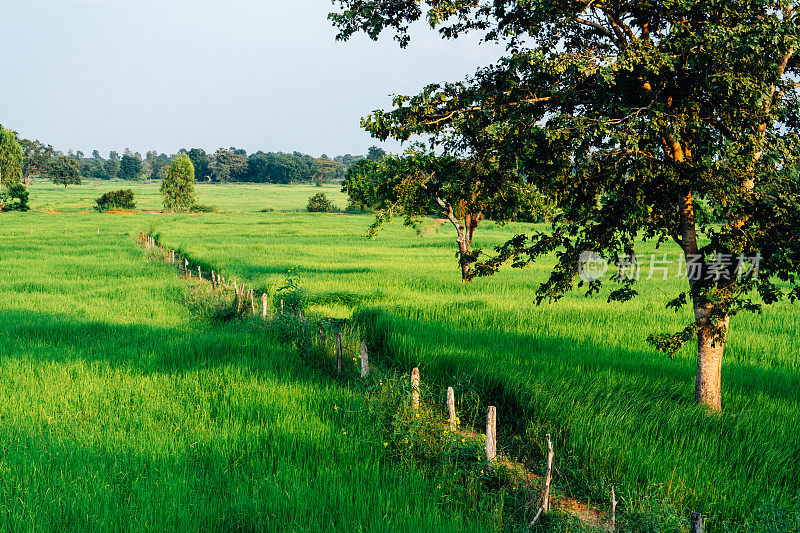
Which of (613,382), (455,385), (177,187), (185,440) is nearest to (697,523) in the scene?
(613,382)

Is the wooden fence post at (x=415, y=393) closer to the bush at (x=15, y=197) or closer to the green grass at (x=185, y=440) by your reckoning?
the green grass at (x=185, y=440)

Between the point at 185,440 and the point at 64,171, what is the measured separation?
5367 inches

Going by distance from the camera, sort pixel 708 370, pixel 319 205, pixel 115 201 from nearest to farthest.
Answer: pixel 708 370
pixel 115 201
pixel 319 205

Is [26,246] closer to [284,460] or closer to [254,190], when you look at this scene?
[284,460]

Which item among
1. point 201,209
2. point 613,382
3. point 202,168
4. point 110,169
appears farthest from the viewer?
point 110,169

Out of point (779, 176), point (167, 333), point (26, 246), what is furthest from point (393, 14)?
point (26, 246)

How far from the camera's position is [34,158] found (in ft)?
376

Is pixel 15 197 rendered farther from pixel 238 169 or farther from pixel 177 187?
pixel 238 169

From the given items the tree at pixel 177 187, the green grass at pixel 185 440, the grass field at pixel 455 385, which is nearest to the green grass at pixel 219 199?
the tree at pixel 177 187

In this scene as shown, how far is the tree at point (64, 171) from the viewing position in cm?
11962

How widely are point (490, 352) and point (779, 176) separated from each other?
5828 mm

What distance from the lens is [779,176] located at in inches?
282

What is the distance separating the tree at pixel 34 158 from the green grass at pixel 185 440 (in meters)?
123

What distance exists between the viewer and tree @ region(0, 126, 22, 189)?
8644 centimetres
